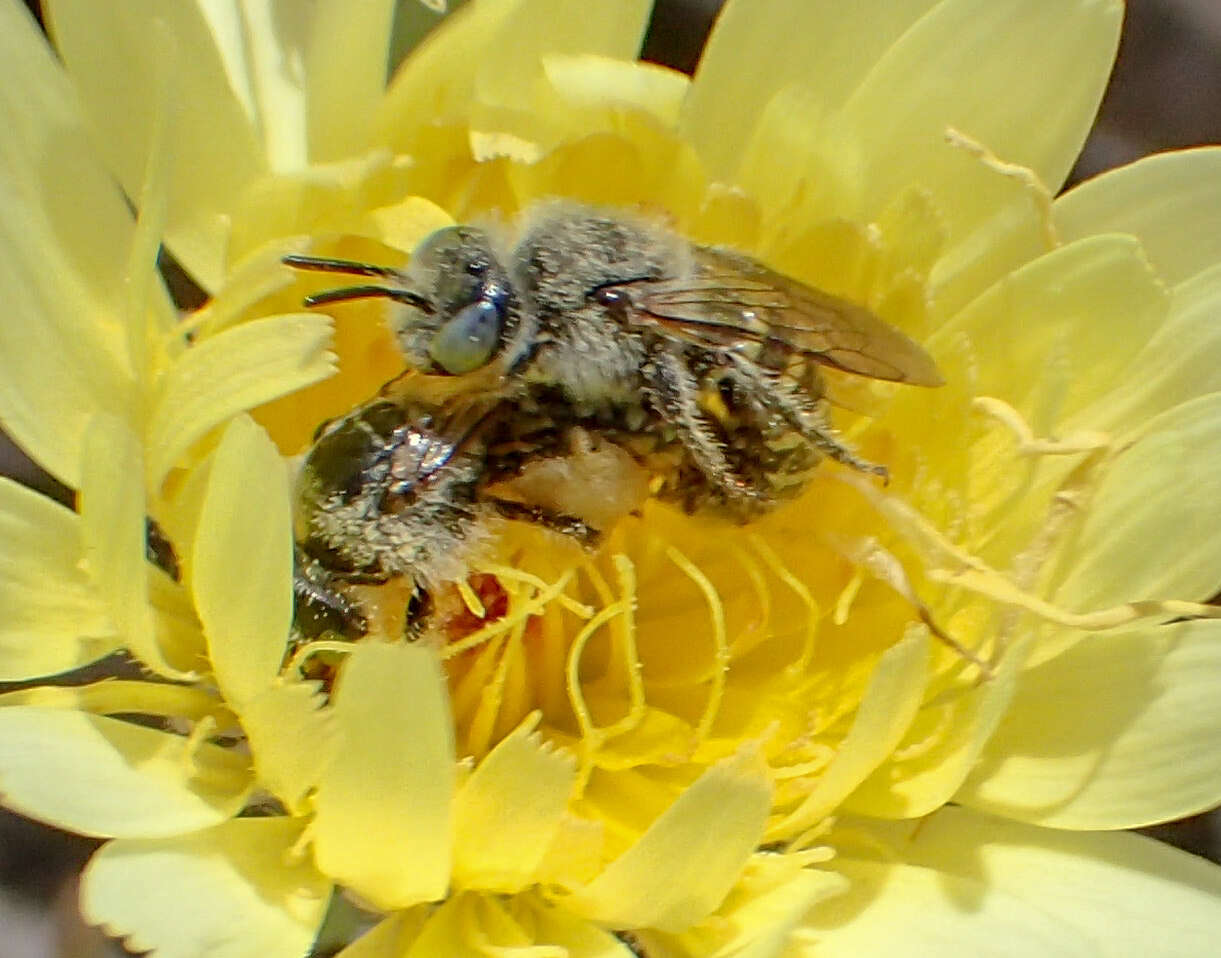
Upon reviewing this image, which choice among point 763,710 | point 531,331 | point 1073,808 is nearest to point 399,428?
point 531,331

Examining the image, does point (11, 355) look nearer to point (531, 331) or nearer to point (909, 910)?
point (531, 331)

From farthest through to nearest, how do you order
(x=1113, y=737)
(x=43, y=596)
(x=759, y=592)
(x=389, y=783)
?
1. (x=759, y=592)
2. (x=1113, y=737)
3. (x=43, y=596)
4. (x=389, y=783)

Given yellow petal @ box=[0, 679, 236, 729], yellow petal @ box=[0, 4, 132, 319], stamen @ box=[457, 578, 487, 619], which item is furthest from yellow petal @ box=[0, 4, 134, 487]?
stamen @ box=[457, 578, 487, 619]

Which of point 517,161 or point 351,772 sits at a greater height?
point 517,161

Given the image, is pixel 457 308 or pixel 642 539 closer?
pixel 457 308

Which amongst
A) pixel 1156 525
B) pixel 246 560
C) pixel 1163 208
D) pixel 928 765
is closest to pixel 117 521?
pixel 246 560

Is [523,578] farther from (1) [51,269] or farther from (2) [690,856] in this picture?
(1) [51,269]

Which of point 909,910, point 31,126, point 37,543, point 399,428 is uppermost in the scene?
point 31,126
